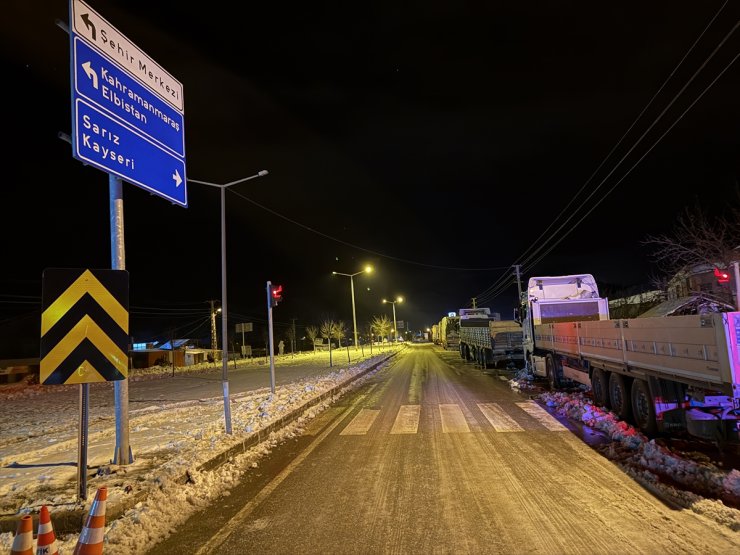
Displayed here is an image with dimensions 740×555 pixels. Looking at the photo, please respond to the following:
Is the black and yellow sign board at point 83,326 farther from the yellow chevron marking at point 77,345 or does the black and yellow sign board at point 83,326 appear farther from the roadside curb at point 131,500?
the roadside curb at point 131,500

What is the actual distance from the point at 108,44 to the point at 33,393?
758 inches

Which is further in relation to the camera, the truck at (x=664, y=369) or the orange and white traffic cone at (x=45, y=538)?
the truck at (x=664, y=369)

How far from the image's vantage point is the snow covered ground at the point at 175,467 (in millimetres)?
4715

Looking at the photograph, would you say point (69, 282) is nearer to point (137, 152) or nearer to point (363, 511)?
point (137, 152)

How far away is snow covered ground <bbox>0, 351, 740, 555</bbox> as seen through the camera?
15.5 feet

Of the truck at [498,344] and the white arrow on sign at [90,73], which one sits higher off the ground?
the white arrow on sign at [90,73]

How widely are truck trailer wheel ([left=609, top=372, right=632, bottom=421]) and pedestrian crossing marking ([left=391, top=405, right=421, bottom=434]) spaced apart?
391cm

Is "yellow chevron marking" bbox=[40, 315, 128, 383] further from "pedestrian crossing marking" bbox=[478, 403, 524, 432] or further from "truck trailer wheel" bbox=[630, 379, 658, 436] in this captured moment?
"truck trailer wheel" bbox=[630, 379, 658, 436]

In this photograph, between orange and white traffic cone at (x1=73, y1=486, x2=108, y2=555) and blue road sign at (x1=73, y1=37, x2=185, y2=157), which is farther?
blue road sign at (x1=73, y1=37, x2=185, y2=157)

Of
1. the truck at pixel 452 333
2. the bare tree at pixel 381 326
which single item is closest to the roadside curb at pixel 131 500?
the truck at pixel 452 333

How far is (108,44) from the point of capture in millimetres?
6301

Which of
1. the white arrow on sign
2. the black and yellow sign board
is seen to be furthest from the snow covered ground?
the white arrow on sign

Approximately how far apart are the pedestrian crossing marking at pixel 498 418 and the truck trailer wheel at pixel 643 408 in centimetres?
199

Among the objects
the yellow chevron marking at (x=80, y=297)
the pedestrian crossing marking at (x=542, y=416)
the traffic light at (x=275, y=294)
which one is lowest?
the pedestrian crossing marking at (x=542, y=416)
